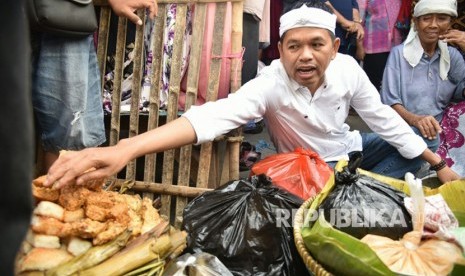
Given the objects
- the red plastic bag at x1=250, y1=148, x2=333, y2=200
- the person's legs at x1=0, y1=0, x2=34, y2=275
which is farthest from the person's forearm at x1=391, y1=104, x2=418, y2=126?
the person's legs at x1=0, y1=0, x2=34, y2=275

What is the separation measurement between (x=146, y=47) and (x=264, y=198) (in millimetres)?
1145

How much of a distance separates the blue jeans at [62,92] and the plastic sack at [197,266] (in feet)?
2.71

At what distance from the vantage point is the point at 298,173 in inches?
95.8

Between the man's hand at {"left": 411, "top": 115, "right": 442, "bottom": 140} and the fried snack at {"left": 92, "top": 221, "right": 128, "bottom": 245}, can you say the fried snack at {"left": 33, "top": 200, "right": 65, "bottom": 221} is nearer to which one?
the fried snack at {"left": 92, "top": 221, "right": 128, "bottom": 245}

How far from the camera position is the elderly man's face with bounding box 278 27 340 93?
8.34 ft

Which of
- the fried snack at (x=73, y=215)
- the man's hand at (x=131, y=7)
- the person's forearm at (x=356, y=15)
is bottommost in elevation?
the fried snack at (x=73, y=215)

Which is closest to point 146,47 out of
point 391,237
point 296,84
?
point 296,84

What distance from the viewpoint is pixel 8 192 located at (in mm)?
699

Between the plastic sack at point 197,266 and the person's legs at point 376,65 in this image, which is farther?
the person's legs at point 376,65

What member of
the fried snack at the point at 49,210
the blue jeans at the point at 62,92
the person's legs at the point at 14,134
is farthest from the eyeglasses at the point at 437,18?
the person's legs at the point at 14,134

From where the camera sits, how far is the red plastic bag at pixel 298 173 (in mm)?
2402

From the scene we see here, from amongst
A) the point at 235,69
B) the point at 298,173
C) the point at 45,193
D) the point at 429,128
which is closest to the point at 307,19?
the point at 235,69

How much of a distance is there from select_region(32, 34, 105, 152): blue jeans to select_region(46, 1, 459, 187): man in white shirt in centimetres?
39

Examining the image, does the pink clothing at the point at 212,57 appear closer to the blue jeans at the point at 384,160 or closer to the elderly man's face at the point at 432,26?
the blue jeans at the point at 384,160
